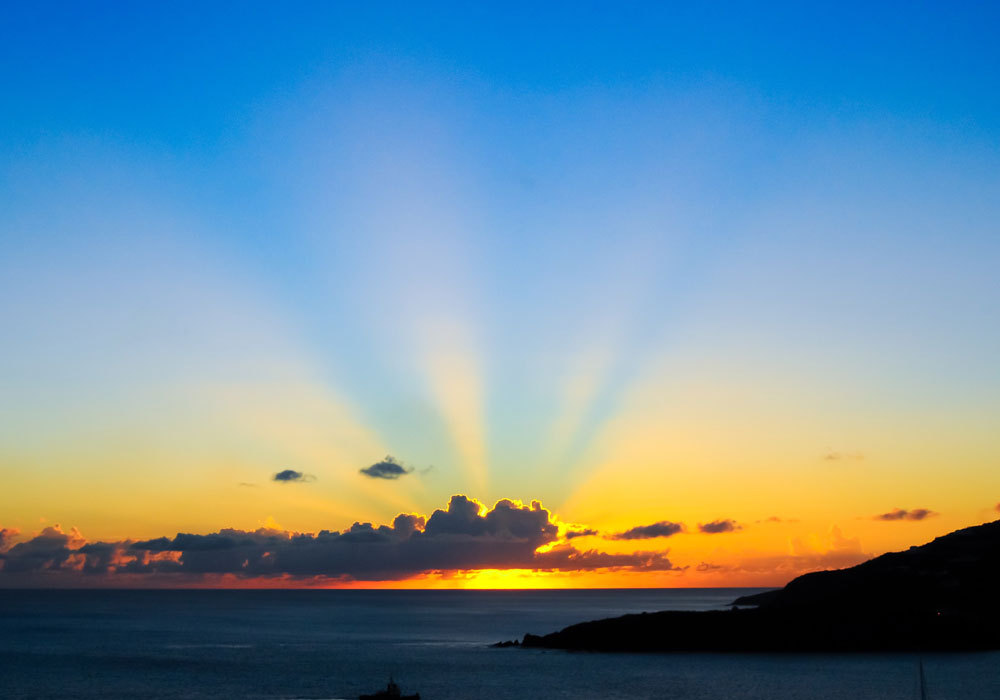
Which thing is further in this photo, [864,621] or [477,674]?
[864,621]

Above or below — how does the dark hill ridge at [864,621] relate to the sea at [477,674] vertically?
above

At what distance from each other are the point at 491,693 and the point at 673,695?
20723mm

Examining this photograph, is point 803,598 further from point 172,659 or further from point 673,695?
point 172,659

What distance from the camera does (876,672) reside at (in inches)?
4459

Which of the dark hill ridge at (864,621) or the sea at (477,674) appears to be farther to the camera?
the dark hill ridge at (864,621)

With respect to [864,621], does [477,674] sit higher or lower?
lower

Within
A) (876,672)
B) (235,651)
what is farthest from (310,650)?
(876,672)

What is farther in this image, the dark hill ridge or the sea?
the dark hill ridge

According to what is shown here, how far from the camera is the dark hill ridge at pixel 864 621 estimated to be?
136 m

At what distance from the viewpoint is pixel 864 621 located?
14000 centimetres

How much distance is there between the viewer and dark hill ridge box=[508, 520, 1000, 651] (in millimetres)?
136500

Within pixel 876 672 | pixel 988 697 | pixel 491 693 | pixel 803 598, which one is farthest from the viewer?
pixel 803 598

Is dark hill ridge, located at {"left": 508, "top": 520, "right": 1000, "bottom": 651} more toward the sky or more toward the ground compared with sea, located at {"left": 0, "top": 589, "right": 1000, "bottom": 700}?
more toward the sky

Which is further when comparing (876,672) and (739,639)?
(739,639)
